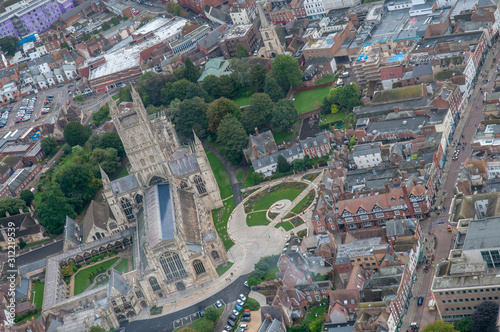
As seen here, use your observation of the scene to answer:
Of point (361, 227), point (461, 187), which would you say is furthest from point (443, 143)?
point (361, 227)

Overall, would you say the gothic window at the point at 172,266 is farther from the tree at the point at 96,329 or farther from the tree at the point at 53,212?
the tree at the point at 53,212

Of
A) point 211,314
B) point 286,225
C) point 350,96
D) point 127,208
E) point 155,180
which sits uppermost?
point 155,180

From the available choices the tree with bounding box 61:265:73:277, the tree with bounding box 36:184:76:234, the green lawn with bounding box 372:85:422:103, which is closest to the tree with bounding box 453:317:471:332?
the green lawn with bounding box 372:85:422:103

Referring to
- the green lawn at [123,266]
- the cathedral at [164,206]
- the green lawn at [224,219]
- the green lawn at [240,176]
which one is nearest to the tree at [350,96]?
the green lawn at [240,176]

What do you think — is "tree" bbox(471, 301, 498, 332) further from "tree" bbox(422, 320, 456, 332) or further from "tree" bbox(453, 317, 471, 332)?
"tree" bbox(422, 320, 456, 332)

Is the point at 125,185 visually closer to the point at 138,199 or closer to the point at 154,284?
the point at 138,199

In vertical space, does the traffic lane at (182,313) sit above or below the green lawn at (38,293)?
below

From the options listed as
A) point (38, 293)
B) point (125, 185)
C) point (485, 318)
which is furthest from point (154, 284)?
point (485, 318)
